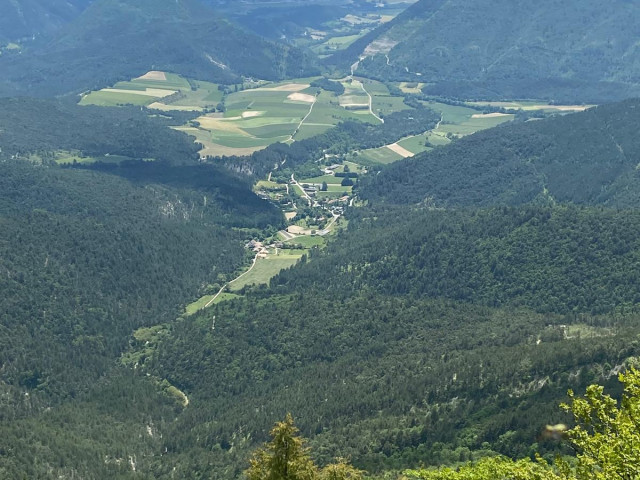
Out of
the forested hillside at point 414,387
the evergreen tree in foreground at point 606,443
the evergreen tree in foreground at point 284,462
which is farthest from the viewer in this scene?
the forested hillside at point 414,387

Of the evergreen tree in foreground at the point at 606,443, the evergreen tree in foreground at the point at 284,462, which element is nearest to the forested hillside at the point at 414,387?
the evergreen tree in foreground at the point at 284,462

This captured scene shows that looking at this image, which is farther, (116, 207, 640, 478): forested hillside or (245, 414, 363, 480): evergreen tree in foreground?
(116, 207, 640, 478): forested hillside

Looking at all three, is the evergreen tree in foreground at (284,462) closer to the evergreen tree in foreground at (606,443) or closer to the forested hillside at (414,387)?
the evergreen tree in foreground at (606,443)

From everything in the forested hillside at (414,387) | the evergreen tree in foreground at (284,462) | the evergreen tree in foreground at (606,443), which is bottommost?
the forested hillside at (414,387)

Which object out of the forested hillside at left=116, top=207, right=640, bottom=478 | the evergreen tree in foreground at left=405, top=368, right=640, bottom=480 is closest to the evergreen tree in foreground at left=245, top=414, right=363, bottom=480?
the evergreen tree in foreground at left=405, top=368, right=640, bottom=480

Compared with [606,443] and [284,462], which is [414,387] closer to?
[284,462]

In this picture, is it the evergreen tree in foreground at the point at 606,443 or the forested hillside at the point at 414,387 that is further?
the forested hillside at the point at 414,387

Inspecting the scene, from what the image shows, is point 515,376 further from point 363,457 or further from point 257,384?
point 257,384

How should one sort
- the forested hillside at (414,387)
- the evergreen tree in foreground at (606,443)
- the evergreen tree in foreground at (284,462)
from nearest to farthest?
the evergreen tree in foreground at (606,443) → the evergreen tree in foreground at (284,462) → the forested hillside at (414,387)

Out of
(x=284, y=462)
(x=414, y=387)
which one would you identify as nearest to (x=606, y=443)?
(x=284, y=462)

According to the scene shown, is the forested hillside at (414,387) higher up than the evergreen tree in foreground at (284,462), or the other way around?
the evergreen tree in foreground at (284,462)

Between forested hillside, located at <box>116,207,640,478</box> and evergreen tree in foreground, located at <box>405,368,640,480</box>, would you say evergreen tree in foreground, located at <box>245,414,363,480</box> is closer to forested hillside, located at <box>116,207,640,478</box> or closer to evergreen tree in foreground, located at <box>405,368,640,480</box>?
evergreen tree in foreground, located at <box>405,368,640,480</box>
